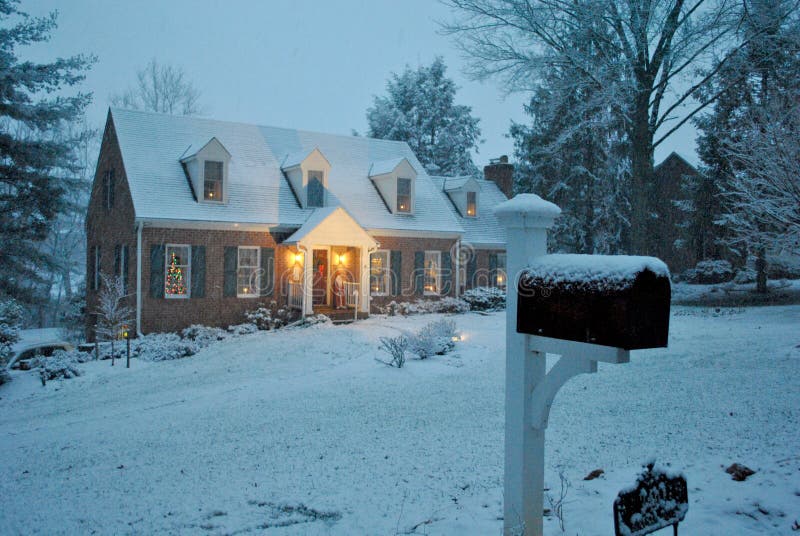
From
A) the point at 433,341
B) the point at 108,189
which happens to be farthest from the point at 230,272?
the point at 433,341

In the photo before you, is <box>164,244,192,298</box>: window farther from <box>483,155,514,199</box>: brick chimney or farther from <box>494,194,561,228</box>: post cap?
<box>494,194,561,228</box>: post cap

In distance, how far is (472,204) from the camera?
26.9 meters

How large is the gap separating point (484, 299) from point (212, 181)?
10.9 meters

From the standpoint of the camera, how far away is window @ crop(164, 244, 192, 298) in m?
18.8

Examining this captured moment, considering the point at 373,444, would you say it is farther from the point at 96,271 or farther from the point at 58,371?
the point at 96,271

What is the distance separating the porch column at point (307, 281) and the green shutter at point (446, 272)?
6.23m

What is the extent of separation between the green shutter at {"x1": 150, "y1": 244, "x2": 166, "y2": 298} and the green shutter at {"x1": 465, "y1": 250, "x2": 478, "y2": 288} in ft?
38.9

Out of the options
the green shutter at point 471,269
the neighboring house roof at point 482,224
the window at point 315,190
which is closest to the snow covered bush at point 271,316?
the window at point 315,190

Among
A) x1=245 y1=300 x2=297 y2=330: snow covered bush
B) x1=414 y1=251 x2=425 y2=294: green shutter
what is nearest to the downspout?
x1=245 y1=300 x2=297 y2=330: snow covered bush

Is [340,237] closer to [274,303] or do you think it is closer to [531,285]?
[274,303]

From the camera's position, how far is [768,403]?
317 inches

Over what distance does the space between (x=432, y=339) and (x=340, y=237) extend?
26.0 feet

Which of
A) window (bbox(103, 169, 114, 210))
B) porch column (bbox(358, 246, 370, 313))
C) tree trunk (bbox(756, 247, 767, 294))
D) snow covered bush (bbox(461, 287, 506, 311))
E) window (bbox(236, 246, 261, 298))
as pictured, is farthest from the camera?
tree trunk (bbox(756, 247, 767, 294))

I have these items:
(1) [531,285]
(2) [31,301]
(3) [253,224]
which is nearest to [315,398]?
(1) [531,285]
